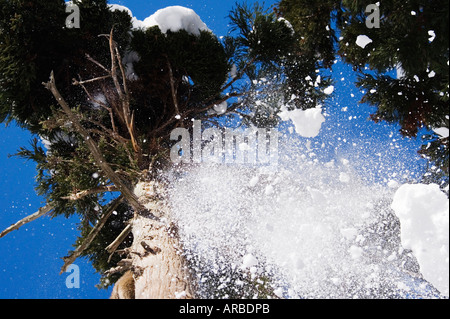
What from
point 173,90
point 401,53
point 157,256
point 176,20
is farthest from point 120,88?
point 401,53

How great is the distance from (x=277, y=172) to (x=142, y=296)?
8.04 ft

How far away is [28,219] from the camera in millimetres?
4672

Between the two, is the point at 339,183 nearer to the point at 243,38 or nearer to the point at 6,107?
the point at 243,38

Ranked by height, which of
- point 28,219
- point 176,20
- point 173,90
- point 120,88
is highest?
point 176,20

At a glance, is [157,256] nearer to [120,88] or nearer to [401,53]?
[120,88]

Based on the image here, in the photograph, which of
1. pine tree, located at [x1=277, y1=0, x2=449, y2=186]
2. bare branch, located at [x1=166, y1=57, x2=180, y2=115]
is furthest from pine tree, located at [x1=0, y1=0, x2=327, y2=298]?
pine tree, located at [x1=277, y1=0, x2=449, y2=186]

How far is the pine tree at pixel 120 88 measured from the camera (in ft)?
14.7

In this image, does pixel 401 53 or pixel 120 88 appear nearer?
pixel 401 53

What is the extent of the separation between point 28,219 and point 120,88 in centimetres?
207

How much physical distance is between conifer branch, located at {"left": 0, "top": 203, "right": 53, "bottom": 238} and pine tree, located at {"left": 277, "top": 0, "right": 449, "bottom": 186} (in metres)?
4.11

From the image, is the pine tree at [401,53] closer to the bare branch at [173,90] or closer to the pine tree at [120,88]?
the pine tree at [120,88]

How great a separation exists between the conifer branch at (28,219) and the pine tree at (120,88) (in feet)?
0.07

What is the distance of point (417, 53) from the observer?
3.28 metres

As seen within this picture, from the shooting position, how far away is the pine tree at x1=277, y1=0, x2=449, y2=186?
3.24 metres
